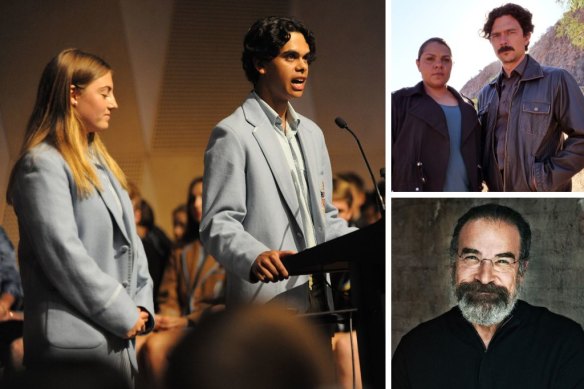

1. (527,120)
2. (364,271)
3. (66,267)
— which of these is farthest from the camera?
(527,120)

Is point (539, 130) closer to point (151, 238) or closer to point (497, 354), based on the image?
point (497, 354)

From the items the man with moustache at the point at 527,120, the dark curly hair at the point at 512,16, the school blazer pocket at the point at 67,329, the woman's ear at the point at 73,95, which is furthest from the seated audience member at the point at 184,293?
the dark curly hair at the point at 512,16

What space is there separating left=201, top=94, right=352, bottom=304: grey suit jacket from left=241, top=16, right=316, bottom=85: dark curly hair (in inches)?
6.1

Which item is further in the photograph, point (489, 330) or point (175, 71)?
point (489, 330)

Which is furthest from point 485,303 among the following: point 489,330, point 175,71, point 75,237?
point 75,237

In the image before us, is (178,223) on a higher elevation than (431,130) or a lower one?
lower

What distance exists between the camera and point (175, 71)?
5664 millimetres

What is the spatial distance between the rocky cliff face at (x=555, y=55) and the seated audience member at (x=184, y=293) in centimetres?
146

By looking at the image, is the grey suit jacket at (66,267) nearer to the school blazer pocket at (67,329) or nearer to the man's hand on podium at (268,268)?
the school blazer pocket at (67,329)

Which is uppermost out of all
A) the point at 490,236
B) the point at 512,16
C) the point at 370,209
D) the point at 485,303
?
the point at 512,16

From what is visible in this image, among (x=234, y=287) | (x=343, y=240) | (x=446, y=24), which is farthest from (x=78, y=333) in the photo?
(x=446, y=24)

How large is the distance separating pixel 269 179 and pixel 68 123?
3.13 ft

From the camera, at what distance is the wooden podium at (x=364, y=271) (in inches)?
213

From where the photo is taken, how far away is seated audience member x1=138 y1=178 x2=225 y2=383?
18.1 ft
